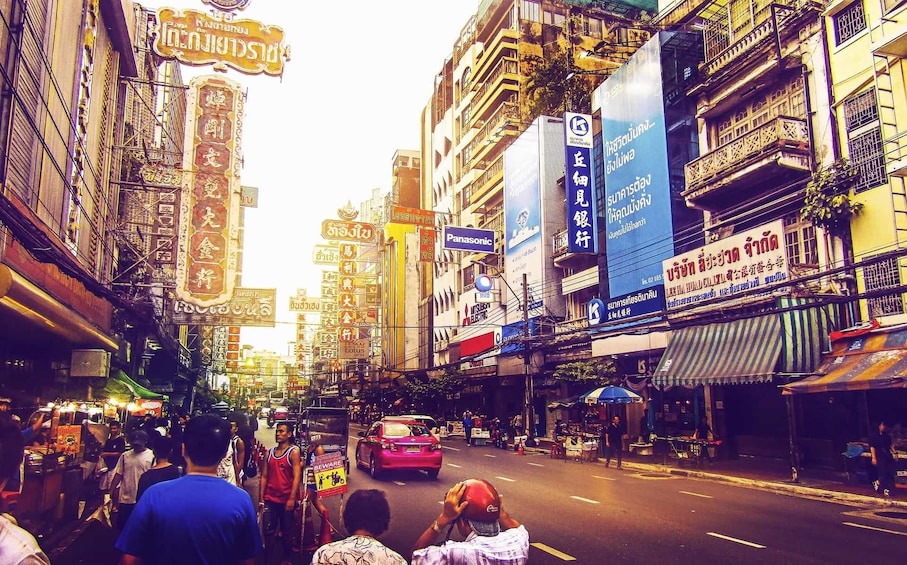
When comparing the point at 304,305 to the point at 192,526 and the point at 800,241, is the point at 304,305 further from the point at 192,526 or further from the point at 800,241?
the point at 192,526

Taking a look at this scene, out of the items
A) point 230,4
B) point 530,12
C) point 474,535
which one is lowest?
point 474,535

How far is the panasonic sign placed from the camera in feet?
140

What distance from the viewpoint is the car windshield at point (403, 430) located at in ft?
62.7

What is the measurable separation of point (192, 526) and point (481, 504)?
62.3 inches

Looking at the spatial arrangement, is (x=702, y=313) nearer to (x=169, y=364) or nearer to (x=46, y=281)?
(x=46, y=281)

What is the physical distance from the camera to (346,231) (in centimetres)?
5625

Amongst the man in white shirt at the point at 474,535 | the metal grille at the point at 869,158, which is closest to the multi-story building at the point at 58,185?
the man in white shirt at the point at 474,535

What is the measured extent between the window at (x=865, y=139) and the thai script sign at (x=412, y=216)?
120 feet

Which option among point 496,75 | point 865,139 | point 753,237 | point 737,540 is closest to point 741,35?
point 865,139

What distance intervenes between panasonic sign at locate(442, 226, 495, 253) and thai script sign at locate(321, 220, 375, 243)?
15.2m

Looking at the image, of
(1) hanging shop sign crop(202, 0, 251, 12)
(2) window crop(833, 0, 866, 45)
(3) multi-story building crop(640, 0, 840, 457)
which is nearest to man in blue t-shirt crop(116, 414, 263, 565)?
(3) multi-story building crop(640, 0, 840, 457)

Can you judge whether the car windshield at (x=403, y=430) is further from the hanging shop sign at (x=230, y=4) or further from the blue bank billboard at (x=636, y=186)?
the hanging shop sign at (x=230, y=4)

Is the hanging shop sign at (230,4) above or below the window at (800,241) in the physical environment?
above

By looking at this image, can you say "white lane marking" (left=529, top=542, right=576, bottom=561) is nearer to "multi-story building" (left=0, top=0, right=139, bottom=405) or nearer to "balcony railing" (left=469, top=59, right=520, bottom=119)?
"multi-story building" (left=0, top=0, right=139, bottom=405)
